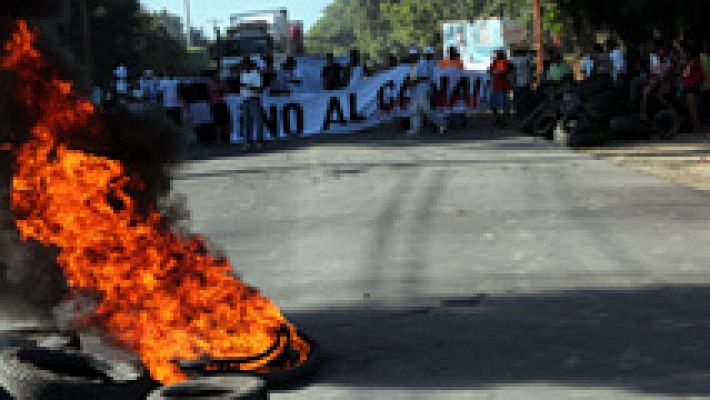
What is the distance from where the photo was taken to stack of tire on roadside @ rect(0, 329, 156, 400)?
6242mm

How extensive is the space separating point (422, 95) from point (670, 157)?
353 inches

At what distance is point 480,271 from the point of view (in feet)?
35.1

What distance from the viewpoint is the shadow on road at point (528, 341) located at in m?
6.91

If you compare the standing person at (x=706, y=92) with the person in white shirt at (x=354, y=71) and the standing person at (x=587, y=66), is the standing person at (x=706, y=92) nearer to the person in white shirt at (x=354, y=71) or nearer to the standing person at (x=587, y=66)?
the standing person at (x=587, y=66)

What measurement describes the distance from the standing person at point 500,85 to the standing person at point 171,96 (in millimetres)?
7998

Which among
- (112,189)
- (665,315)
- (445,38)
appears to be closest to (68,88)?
(112,189)

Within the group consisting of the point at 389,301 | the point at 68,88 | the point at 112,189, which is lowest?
the point at 389,301

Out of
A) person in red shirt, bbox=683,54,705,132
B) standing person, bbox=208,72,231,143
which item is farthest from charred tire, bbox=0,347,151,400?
standing person, bbox=208,72,231,143

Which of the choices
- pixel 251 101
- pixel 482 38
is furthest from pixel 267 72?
pixel 482 38

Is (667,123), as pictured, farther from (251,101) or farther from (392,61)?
(392,61)

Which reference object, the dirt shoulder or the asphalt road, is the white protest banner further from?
the asphalt road

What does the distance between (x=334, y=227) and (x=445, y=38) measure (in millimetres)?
54601

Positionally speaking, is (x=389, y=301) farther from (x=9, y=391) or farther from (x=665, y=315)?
(x=9, y=391)

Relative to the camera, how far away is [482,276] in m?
10.5
